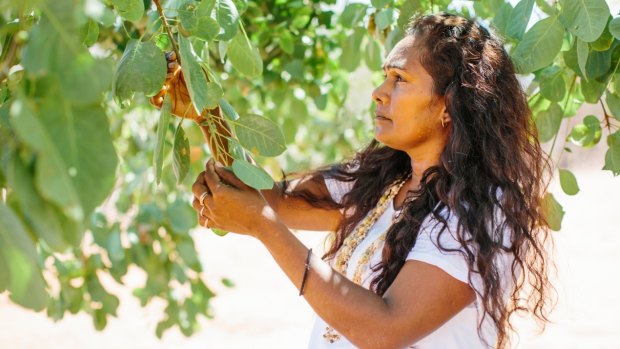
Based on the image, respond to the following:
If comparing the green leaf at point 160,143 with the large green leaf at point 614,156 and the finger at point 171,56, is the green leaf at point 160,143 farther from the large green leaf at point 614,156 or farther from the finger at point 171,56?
the large green leaf at point 614,156

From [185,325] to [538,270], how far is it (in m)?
2.21

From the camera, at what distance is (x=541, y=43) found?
1.58 metres

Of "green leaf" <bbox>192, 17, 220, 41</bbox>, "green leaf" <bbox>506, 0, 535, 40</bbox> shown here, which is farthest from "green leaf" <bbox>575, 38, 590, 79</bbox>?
"green leaf" <bbox>192, 17, 220, 41</bbox>

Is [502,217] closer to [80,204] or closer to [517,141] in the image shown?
[517,141]

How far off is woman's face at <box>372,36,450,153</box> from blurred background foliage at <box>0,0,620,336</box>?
174 millimetres

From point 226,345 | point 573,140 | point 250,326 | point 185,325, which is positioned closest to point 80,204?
point 573,140

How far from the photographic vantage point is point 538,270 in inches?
67.2

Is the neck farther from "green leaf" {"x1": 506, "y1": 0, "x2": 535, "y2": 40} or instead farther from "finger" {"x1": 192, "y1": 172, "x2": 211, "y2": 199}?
"finger" {"x1": 192, "y1": 172, "x2": 211, "y2": 199}

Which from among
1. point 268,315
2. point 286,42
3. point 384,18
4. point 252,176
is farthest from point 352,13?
point 268,315

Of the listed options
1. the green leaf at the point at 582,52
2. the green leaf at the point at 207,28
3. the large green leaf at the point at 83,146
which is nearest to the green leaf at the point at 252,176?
the green leaf at the point at 207,28

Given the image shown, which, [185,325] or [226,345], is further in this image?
[226,345]

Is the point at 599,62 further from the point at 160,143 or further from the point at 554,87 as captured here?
the point at 160,143

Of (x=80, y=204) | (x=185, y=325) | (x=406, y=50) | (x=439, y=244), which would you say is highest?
(x=80, y=204)

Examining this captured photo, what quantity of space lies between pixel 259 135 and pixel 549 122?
0.82 m
